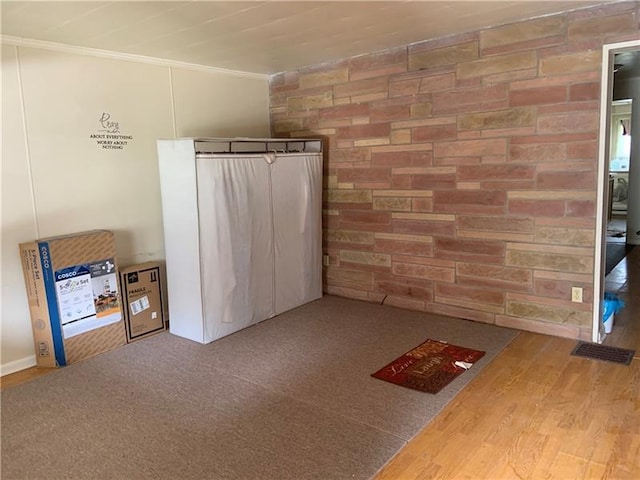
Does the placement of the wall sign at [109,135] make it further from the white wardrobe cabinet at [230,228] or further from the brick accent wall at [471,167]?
the brick accent wall at [471,167]

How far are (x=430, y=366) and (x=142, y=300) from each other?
2254mm

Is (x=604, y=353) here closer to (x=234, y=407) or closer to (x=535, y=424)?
(x=535, y=424)

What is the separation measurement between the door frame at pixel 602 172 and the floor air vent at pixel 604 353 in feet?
0.33

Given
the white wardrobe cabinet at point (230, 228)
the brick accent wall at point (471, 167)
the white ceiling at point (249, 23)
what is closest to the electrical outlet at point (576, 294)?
the brick accent wall at point (471, 167)

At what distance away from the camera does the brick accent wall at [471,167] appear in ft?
11.0

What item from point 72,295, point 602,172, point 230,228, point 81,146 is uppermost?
point 81,146

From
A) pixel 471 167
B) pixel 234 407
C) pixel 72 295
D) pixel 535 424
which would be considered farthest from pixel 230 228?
pixel 535 424

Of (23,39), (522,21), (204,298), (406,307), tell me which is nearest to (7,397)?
(204,298)

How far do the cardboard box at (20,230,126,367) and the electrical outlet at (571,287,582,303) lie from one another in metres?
3.35

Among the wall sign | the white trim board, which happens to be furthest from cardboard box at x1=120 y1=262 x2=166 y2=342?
the white trim board

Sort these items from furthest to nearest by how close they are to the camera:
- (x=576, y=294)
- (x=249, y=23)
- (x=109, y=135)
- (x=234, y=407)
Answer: (x=109, y=135), (x=576, y=294), (x=249, y=23), (x=234, y=407)

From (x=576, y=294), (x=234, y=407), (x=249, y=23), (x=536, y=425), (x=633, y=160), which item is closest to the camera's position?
(x=536, y=425)

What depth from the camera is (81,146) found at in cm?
362

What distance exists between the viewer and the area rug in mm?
2955
